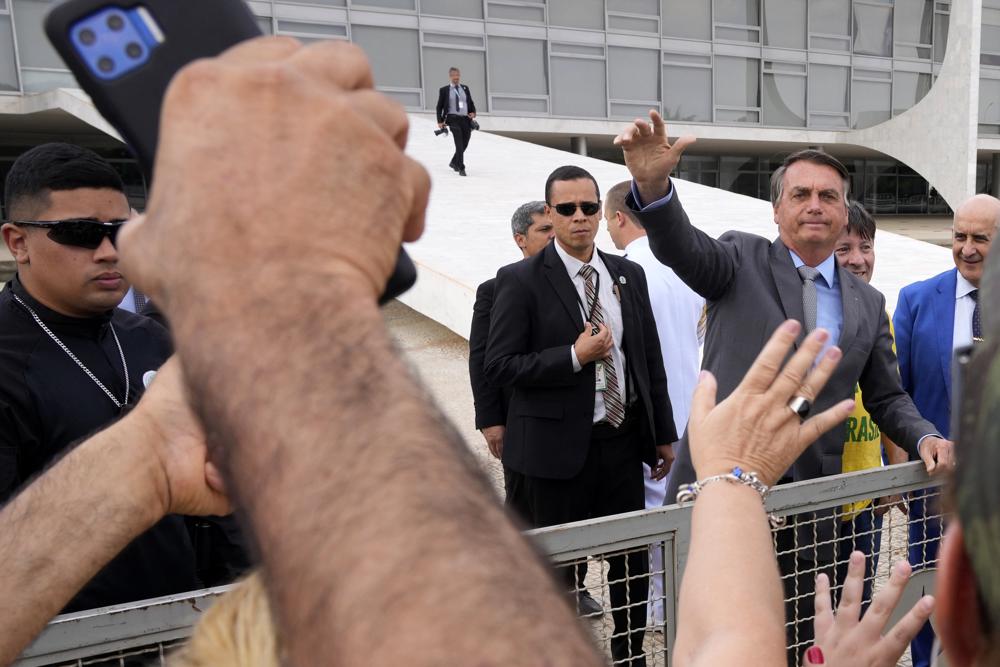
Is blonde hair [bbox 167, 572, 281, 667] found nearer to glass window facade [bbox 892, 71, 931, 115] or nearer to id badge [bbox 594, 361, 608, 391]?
id badge [bbox 594, 361, 608, 391]

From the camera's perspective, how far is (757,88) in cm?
2630

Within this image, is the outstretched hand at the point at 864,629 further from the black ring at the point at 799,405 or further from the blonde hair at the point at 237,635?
the blonde hair at the point at 237,635

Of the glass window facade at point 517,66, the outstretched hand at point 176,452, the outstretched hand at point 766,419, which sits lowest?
the outstretched hand at point 176,452

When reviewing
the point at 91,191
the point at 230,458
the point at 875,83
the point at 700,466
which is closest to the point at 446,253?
the point at 91,191

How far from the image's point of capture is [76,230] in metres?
2.24

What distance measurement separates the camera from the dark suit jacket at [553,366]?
3.62m

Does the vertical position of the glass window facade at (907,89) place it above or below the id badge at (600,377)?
above

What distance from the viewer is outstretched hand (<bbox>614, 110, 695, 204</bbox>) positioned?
2.71 m

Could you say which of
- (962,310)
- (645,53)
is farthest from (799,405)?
(645,53)

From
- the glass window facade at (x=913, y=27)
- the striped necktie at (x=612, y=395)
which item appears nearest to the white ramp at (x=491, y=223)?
the striped necktie at (x=612, y=395)

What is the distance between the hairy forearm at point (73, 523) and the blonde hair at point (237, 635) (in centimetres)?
37

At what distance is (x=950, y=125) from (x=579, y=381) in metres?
28.0

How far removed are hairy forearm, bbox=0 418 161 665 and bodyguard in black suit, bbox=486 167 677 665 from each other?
8.40ft

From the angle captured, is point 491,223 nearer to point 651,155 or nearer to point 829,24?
point 651,155
